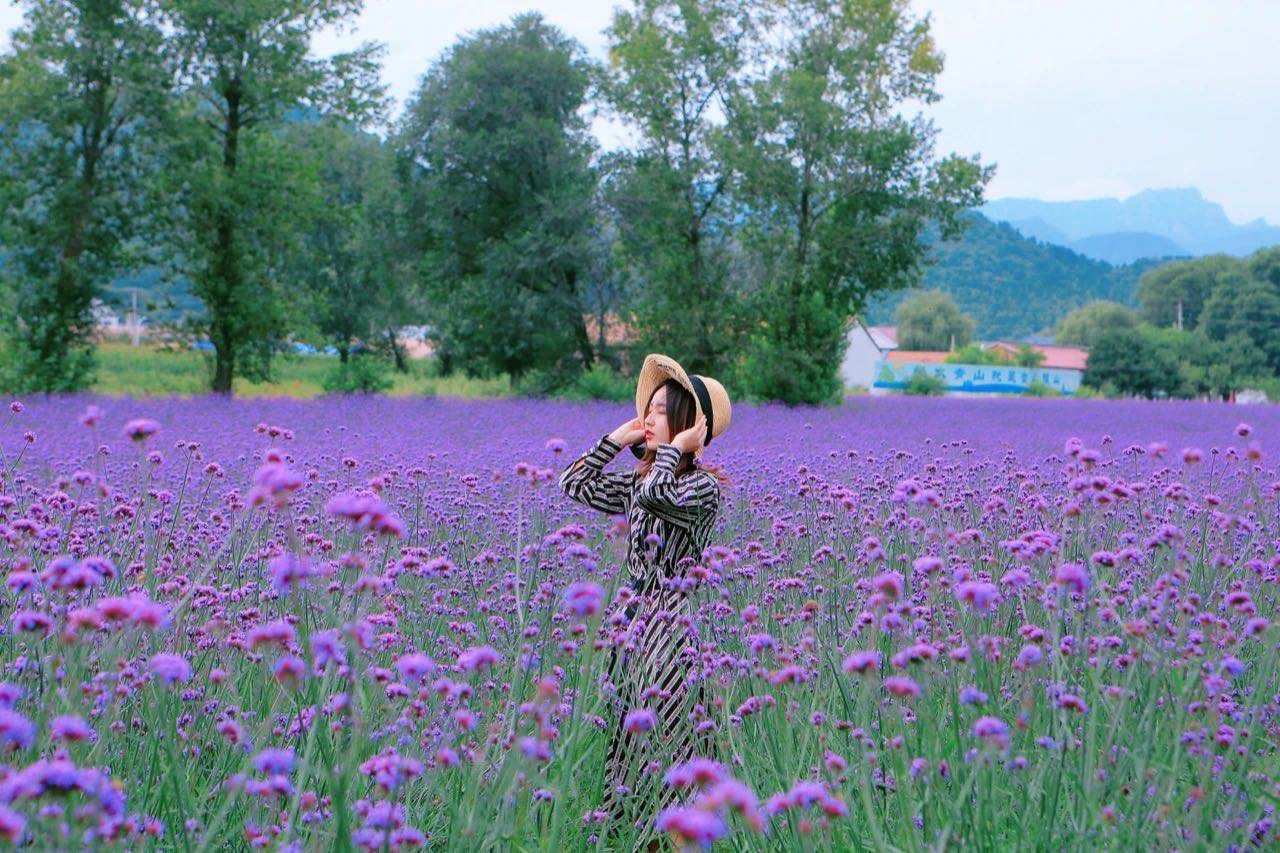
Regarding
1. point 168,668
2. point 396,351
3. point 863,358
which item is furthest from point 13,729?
point 863,358

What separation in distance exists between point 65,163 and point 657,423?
59.7ft

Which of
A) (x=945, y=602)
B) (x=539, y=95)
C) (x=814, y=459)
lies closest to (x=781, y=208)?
(x=539, y=95)

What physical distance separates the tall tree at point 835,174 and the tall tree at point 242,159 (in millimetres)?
8028

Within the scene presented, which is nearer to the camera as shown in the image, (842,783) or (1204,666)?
(842,783)

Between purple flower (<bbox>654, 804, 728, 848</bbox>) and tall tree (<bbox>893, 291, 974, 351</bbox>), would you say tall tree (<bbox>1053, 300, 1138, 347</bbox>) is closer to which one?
tall tree (<bbox>893, 291, 974, 351</bbox>)

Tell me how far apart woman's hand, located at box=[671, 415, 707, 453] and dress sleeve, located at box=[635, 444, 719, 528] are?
0.12 ft

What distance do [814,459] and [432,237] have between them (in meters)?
19.5

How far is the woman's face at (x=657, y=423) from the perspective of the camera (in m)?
3.39

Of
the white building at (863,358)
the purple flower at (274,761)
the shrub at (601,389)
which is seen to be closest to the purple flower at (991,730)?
the purple flower at (274,761)

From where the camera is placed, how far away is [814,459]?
7.88m

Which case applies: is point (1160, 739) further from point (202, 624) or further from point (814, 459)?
point (814, 459)

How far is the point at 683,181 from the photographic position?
75.4 feet

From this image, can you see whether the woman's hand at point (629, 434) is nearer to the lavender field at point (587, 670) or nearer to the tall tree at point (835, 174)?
the lavender field at point (587, 670)

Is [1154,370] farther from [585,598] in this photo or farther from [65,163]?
[585,598]
